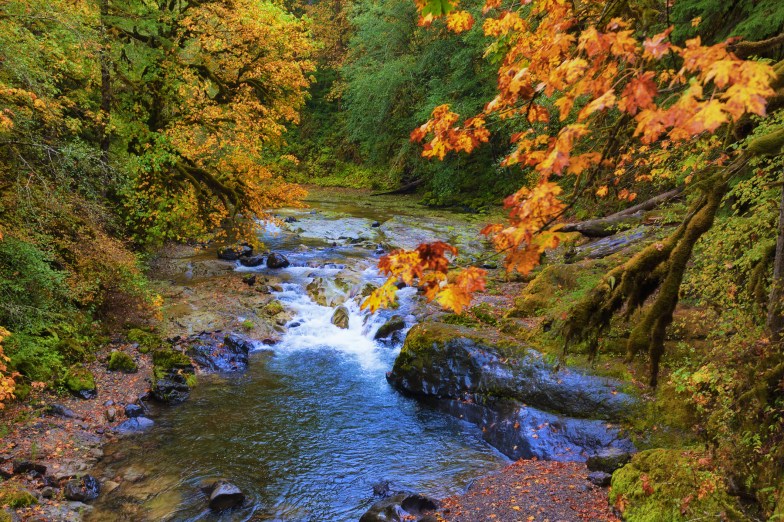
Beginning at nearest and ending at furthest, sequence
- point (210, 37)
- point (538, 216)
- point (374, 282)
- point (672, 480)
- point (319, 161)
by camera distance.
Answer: point (538, 216)
point (672, 480)
point (210, 37)
point (374, 282)
point (319, 161)

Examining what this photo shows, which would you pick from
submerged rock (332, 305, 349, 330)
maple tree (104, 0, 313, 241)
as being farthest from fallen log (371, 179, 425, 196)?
submerged rock (332, 305, 349, 330)

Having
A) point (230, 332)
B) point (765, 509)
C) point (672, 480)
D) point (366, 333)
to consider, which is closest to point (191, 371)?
point (230, 332)

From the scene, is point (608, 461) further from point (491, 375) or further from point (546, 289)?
point (546, 289)

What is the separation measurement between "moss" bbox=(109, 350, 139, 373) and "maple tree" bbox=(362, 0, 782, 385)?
867cm

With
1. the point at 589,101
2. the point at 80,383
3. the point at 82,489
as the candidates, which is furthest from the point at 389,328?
the point at 589,101

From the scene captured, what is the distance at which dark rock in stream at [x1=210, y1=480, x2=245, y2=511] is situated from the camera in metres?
6.48

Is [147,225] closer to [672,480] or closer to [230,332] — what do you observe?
[230,332]

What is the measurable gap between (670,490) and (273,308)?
10.8 m

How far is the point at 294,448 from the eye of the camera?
26.1 ft

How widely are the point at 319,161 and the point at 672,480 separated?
36827 millimetres

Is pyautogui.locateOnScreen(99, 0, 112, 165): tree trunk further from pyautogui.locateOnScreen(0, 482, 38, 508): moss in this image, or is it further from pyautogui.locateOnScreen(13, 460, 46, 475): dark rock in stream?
pyautogui.locateOnScreen(0, 482, 38, 508): moss

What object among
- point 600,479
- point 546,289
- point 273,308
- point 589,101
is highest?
point 589,101

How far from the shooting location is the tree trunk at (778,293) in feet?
12.9

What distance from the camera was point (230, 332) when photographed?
40.4 feet
